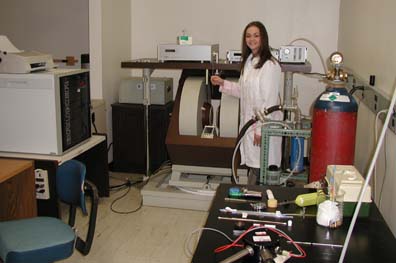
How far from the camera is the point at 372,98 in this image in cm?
248

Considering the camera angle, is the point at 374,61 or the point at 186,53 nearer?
the point at 374,61

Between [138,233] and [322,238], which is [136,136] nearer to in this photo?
[138,233]

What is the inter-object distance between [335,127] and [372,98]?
0.48 metres

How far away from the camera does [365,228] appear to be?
1.49 metres

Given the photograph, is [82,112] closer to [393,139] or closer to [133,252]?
[133,252]

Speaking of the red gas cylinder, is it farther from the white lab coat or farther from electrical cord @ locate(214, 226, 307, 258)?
the white lab coat

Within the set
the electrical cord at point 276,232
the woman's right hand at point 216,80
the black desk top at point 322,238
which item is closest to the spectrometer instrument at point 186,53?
the woman's right hand at point 216,80

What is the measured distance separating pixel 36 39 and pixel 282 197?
12.9ft

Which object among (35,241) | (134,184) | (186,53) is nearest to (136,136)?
(134,184)

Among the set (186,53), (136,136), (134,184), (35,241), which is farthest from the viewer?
(136,136)

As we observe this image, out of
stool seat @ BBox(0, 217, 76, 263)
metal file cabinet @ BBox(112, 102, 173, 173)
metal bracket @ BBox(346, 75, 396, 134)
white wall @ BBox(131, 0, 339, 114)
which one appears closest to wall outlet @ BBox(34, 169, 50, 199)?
stool seat @ BBox(0, 217, 76, 263)

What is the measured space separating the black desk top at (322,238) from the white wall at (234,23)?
9.74 feet

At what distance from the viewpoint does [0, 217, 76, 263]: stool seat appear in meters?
1.87

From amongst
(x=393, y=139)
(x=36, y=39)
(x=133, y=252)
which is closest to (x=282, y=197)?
(x=393, y=139)
